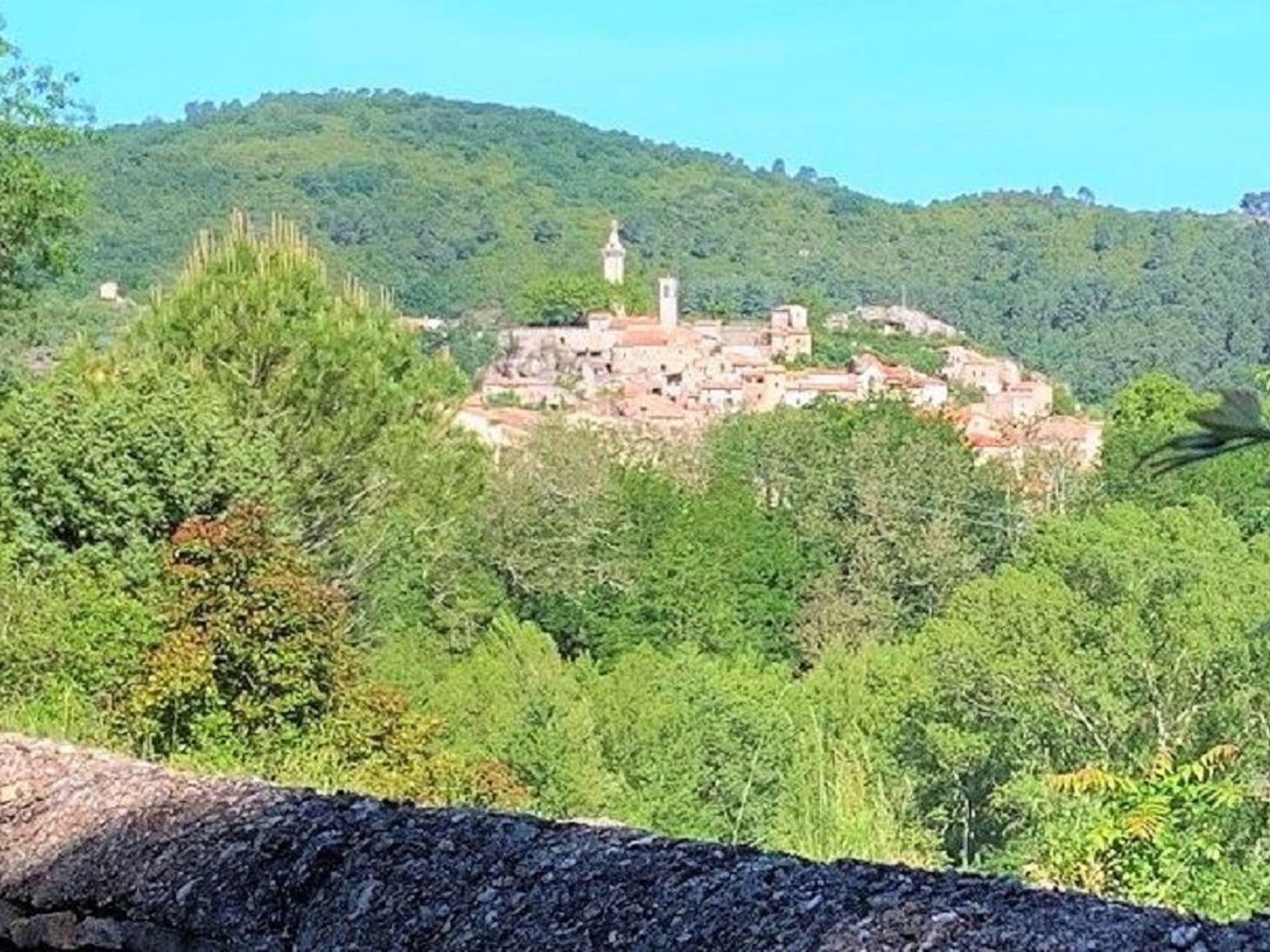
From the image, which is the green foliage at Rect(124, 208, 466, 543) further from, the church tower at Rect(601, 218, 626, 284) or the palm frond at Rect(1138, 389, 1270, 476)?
the church tower at Rect(601, 218, 626, 284)

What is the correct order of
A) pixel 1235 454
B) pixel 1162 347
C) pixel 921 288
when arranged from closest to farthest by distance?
pixel 1235 454 → pixel 1162 347 → pixel 921 288

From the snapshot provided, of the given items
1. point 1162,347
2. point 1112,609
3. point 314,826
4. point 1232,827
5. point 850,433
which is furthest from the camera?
point 1162,347

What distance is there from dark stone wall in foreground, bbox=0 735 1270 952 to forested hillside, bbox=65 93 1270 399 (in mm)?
62037

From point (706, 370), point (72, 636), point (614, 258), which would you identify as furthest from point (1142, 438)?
point (614, 258)

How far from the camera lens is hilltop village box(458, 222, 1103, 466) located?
2827 inches

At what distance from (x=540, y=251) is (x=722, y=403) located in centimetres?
2006

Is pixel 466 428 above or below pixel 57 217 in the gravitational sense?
below

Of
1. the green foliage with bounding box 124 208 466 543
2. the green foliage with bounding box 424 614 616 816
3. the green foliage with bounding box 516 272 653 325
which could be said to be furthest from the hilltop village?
the green foliage with bounding box 124 208 466 543

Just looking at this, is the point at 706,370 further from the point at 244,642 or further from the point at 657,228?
the point at 244,642

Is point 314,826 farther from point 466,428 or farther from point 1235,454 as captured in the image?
point 466,428

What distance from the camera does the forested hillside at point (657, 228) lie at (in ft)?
262

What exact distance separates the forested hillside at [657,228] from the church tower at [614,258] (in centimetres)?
88

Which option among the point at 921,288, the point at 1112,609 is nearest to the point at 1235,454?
the point at 1112,609

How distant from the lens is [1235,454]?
1.15 meters
